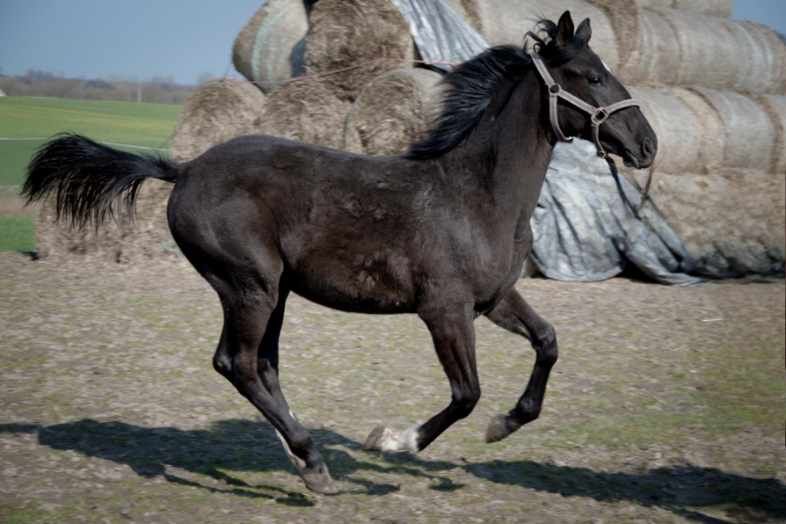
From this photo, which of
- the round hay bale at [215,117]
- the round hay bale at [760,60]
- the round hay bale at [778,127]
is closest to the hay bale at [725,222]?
the round hay bale at [778,127]

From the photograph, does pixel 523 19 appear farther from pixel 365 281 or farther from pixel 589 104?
pixel 365 281

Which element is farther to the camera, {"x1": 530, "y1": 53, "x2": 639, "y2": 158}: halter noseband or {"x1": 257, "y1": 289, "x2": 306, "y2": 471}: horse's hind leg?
{"x1": 257, "y1": 289, "x2": 306, "y2": 471}: horse's hind leg

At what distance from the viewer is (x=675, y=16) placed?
13.1m

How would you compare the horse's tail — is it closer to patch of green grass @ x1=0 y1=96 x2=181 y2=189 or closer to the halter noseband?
the halter noseband

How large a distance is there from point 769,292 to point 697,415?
4781 millimetres

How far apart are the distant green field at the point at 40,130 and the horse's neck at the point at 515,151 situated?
19.4ft

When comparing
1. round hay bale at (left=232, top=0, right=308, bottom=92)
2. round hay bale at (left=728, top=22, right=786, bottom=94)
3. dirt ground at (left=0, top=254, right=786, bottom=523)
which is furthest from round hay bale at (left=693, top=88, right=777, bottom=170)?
round hay bale at (left=232, top=0, right=308, bottom=92)

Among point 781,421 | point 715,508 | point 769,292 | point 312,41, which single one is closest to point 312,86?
point 312,41

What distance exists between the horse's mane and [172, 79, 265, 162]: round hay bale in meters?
6.00

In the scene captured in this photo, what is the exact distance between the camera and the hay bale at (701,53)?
12258 mm

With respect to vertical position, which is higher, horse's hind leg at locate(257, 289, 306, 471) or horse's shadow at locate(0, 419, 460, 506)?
horse's hind leg at locate(257, 289, 306, 471)

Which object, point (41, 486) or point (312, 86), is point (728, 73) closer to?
point (312, 86)

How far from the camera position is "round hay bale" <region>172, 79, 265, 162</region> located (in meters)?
10.8

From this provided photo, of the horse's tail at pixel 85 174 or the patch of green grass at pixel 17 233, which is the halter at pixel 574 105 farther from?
Result: the patch of green grass at pixel 17 233
